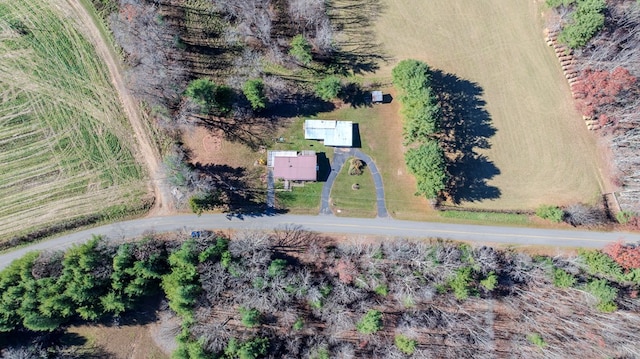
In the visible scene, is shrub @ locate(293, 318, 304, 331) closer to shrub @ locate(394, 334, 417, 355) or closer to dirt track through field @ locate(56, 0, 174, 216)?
shrub @ locate(394, 334, 417, 355)

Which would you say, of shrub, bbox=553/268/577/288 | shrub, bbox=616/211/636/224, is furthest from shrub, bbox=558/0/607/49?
shrub, bbox=553/268/577/288

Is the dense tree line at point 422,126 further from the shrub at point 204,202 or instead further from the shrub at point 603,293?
the shrub at point 204,202

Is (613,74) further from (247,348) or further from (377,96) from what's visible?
(247,348)

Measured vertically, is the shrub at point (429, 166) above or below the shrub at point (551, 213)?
above

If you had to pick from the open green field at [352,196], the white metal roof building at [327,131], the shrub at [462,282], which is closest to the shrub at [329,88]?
the white metal roof building at [327,131]

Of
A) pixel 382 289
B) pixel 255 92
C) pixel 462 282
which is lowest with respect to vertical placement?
pixel 382 289

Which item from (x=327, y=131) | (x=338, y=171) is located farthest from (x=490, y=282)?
(x=327, y=131)
